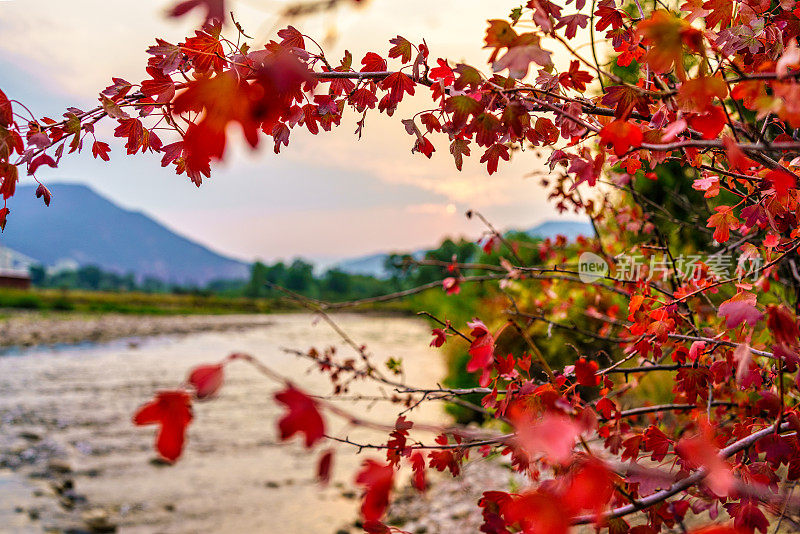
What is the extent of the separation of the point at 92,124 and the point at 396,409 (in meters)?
7.71

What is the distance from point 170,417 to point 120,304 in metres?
34.0

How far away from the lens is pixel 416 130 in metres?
1.16

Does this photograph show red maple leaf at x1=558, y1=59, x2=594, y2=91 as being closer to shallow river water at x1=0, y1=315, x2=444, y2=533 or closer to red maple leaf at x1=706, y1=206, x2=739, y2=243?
red maple leaf at x1=706, y1=206, x2=739, y2=243

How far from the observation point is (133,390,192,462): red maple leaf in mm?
599

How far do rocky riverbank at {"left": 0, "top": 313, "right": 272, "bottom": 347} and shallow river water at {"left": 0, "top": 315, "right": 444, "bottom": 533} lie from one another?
497cm

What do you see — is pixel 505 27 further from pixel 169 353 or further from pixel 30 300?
pixel 30 300

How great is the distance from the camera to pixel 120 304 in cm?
3041

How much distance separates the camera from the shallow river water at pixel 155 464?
180 inches

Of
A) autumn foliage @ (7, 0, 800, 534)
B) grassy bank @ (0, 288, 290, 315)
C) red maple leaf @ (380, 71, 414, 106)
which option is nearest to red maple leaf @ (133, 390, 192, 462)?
autumn foliage @ (7, 0, 800, 534)

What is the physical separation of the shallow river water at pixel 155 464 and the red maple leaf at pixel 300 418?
865mm

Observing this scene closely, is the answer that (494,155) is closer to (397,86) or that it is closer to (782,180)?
(397,86)

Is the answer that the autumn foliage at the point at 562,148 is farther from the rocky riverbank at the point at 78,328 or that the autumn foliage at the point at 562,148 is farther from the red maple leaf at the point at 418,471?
the rocky riverbank at the point at 78,328

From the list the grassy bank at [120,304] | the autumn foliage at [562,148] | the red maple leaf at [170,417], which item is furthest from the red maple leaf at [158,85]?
the grassy bank at [120,304]

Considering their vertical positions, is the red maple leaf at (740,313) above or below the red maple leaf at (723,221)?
below
